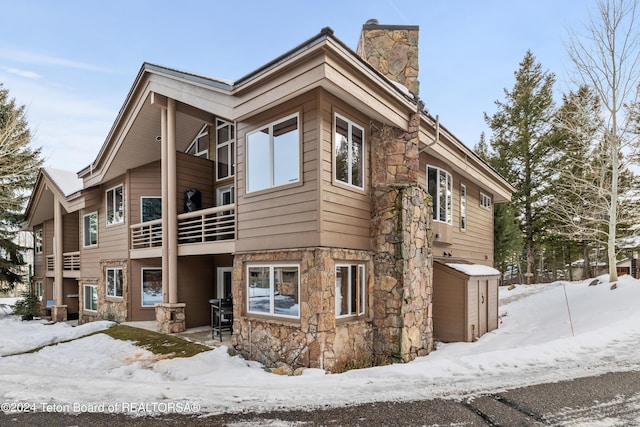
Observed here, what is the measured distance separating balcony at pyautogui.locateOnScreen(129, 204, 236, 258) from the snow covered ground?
2.70 meters

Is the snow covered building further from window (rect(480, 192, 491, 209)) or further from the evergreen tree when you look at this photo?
the evergreen tree

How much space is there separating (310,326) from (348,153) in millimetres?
3707

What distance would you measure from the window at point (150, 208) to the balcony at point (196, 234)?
1.46 feet

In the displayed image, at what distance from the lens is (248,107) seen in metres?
7.72

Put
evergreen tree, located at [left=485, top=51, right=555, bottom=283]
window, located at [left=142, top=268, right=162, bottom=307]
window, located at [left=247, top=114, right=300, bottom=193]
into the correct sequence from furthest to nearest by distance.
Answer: evergreen tree, located at [left=485, top=51, right=555, bottom=283] < window, located at [left=142, top=268, right=162, bottom=307] < window, located at [left=247, top=114, right=300, bottom=193]

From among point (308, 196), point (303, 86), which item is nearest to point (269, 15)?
point (303, 86)

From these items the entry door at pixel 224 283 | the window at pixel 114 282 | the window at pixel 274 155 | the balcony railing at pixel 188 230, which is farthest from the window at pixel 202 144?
the window at pixel 114 282

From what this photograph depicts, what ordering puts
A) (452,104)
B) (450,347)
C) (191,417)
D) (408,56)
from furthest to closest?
1. (452,104)
2. (408,56)
3. (450,347)
4. (191,417)

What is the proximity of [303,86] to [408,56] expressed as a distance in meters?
5.52

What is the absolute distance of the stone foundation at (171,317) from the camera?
9.83 metres

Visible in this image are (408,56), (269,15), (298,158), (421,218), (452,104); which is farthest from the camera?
(452,104)

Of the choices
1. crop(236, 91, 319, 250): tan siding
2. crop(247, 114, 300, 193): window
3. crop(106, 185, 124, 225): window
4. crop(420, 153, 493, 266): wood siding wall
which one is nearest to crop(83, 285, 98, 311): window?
crop(106, 185, 124, 225): window

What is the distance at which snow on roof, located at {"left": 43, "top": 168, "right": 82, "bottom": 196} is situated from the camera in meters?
15.7

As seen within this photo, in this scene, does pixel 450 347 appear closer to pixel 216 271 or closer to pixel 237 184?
pixel 237 184
